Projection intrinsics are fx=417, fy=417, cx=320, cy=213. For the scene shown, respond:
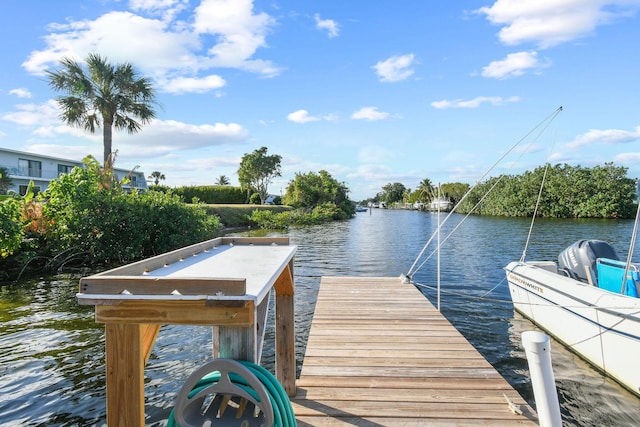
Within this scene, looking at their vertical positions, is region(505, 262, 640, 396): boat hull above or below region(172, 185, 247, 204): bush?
below

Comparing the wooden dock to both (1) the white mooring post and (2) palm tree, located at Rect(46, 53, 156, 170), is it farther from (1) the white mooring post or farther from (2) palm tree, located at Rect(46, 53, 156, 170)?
(2) palm tree, located at Rect(46, 53, 156, 170)

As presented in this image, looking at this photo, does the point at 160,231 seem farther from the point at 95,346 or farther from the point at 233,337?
the point at 233,337

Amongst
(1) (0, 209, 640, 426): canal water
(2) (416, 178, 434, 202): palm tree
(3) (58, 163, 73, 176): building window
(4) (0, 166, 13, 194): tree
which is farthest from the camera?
(2) (416, 178, 434, 202): palm tree

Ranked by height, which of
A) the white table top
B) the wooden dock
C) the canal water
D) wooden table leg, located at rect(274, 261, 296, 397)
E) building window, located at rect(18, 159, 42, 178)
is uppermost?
building window, located at rect(18, 159, 42, 178)

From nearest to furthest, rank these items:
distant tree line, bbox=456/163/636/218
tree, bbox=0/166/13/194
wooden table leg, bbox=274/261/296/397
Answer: wooden table leg, bbox=274/261/296/397, tree, bbox=0/166/13/194, distant tree line, bbox=456/163/636/218

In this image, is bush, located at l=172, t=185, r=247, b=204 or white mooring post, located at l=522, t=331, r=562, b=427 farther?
bush, located at l=172, t=185, r=247, b=204

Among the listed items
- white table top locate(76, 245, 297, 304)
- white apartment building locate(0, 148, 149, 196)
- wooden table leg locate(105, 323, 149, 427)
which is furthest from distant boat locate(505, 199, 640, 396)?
white apartment building locate(0, 148, 149, 196)

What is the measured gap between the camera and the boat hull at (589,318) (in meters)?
5.21

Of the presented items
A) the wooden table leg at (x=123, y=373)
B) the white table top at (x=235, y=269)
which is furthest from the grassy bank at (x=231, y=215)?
the wooden table leg at (x=123, y=373)

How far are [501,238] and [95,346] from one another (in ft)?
86.7

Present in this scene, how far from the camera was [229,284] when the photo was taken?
189 cm

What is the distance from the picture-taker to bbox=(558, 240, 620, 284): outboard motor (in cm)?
727

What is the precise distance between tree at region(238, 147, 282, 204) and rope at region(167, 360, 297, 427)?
215 ft

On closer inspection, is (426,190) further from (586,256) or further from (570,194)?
(586,256)
